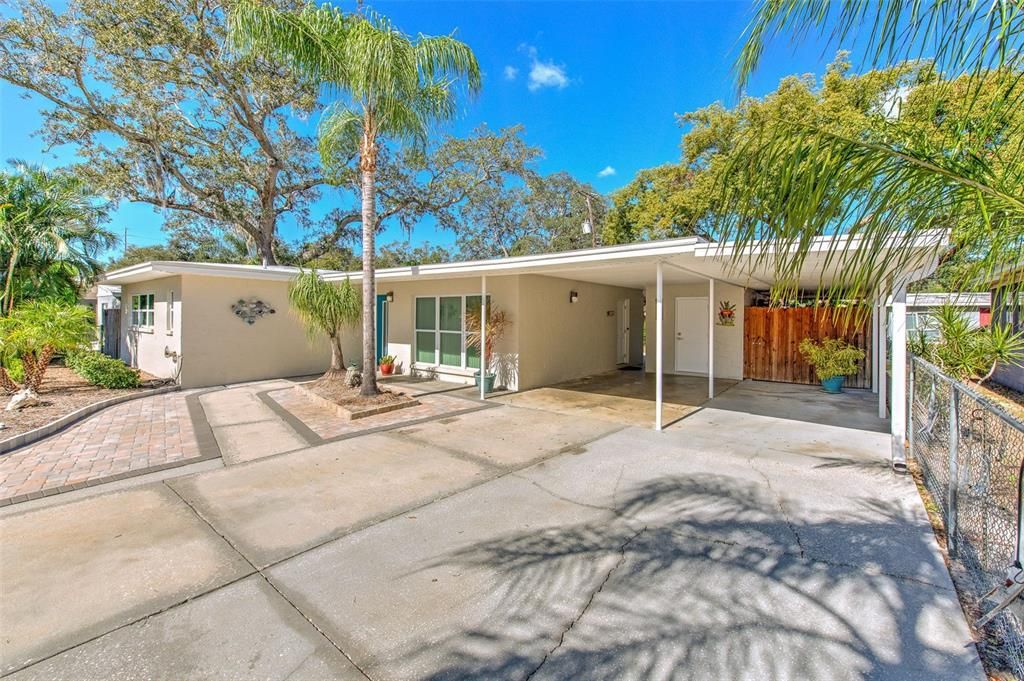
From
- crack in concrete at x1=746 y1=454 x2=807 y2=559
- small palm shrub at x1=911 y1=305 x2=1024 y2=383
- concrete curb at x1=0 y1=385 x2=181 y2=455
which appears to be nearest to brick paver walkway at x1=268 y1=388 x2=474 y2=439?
concrete curb at x1=0 y1=385 x2=181 y2=455

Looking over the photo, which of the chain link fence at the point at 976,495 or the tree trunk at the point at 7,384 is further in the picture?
the tree trunk at the point at 7,384

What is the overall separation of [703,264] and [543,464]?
4228 millimetres

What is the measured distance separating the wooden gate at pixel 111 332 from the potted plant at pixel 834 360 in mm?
19490

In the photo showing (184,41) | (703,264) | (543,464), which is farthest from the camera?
(184,41)

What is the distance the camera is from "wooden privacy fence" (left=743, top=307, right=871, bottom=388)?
9883 millimetres

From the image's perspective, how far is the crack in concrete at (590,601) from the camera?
211 cm

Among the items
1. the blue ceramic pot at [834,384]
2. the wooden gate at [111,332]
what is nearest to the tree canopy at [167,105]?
the wooden gate at [111,332]

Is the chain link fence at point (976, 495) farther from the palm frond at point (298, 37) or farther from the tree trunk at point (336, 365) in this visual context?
the tree trunk at point (336, 365)

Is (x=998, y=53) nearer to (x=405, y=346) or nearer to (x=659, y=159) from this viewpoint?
(x=405, y=346)

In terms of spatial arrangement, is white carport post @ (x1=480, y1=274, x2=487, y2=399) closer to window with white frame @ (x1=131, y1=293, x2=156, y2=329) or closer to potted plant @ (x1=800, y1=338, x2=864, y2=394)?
potted plant @ (x1=800, y1=338, x2=864, y2=394)

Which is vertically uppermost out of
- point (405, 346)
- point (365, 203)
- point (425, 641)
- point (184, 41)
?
point (184, 41)

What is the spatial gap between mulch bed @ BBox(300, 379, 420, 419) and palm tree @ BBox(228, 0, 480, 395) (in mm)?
300

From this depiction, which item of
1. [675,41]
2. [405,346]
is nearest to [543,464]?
[675,41]

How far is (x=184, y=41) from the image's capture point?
43.3 ft
